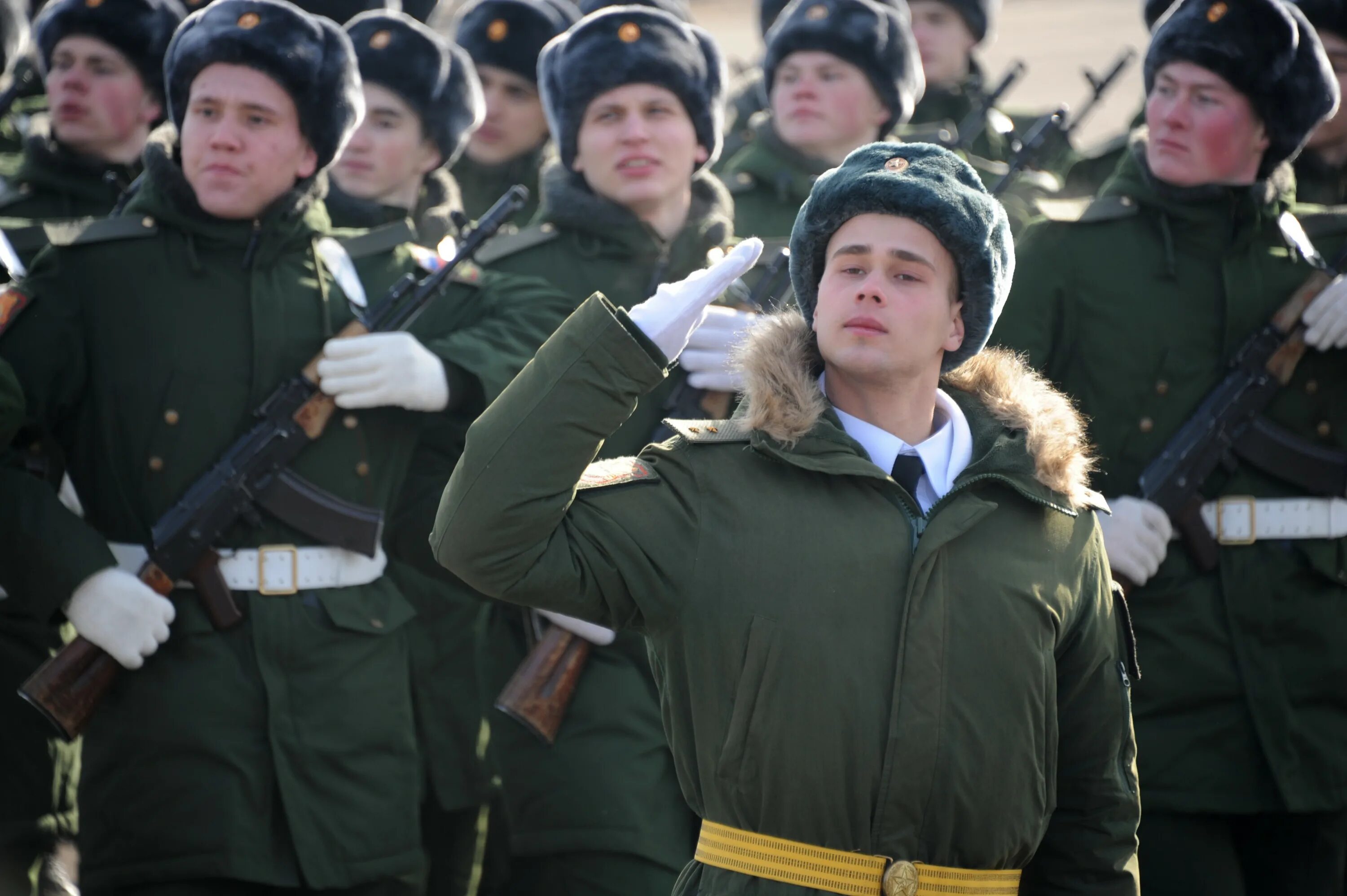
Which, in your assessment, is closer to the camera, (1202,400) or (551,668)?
(551,668)

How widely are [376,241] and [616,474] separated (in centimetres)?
221

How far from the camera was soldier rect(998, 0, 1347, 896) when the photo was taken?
Answer: 5.12 metres

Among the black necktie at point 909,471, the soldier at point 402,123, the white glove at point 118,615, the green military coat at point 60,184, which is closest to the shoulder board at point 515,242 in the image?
the soldier at point 402,123

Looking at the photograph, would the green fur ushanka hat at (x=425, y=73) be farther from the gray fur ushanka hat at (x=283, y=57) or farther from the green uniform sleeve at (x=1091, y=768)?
the green uniform sleeve at (x=1091, y=768)

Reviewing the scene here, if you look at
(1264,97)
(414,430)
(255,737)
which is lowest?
(255,737)

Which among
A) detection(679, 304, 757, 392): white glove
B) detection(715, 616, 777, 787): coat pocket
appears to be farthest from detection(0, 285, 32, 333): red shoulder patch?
detection(715, 616, 777, 787): coat pocket

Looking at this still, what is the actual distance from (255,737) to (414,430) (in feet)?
3.11

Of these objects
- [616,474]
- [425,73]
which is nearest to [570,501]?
[616,474]

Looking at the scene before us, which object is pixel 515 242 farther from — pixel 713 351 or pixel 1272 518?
pixel 1272 518

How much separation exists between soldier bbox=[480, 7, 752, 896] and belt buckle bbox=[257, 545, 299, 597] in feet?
2.40

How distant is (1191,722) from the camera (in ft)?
16.9

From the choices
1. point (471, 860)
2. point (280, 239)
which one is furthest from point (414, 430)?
point (471, 860)

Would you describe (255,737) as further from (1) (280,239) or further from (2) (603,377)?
(2) (603,377)

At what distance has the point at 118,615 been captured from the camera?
15.0ft
